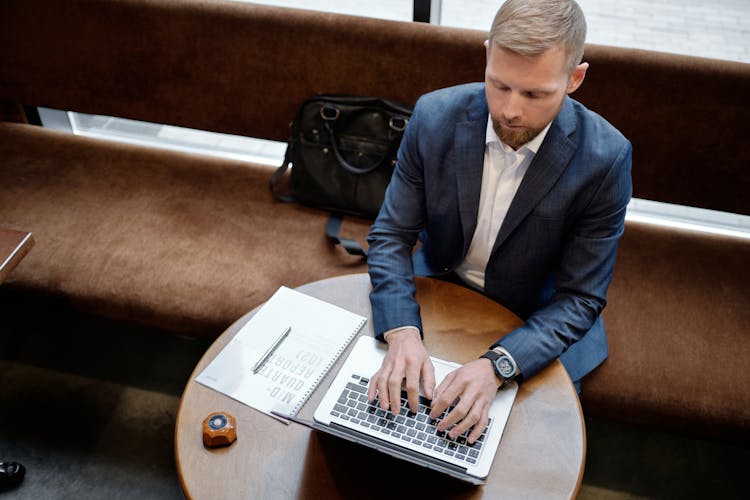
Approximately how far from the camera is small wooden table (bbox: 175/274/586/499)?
1.25 m

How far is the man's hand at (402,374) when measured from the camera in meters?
1.30

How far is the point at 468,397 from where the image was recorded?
131 centimetres

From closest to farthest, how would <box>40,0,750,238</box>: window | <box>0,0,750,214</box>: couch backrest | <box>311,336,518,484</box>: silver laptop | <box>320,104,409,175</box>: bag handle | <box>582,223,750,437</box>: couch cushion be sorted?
<box>311,336,518,484</box>: silver laptop < <box>582,223,750,437</box>: couch cushion < <box>0,0,750,214</box>: couch backrest < <box>320,104,409,175</box>: bag handle < <box>40,0,750,238</box>: window

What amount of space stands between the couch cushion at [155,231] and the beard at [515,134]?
0.75m

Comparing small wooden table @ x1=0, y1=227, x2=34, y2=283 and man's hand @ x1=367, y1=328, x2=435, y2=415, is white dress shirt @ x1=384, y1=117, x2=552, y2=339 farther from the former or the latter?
small wooden table @ x1=0, y1=227, x2=34, y2=283

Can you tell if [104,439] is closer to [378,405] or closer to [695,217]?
[378,405]

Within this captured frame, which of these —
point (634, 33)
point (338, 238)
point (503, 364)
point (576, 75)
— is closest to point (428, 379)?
point (503, 364)

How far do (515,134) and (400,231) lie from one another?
41cm

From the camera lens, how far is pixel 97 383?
2361mm

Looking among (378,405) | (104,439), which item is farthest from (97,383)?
(378,405)

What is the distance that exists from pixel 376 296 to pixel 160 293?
0.86 meters

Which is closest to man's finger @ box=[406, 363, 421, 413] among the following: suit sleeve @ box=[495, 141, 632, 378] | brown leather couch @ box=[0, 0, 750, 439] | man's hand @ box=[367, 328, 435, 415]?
man's hand @ box=[367, 328, 435, 415]

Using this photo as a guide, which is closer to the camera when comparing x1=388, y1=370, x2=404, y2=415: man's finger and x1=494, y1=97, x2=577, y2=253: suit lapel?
x1=388, y1=370, x2=404, y2=415: man's finger

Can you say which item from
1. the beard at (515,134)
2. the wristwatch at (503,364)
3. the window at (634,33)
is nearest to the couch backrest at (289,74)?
the window at (634,33)
